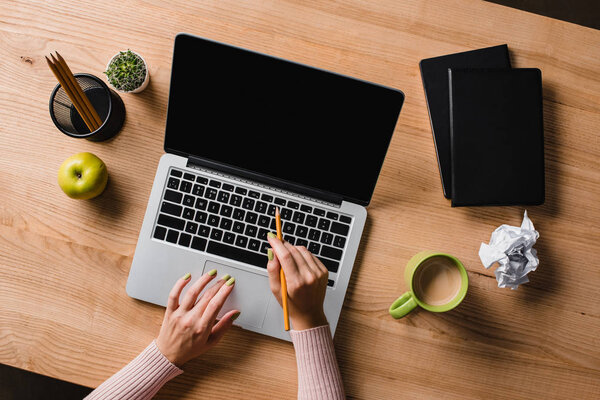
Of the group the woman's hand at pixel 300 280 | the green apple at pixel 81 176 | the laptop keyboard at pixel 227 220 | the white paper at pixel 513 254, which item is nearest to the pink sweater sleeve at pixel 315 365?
the woman's hand at pixel 300 280

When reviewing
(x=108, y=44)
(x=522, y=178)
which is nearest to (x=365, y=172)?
(x=522, y=178)

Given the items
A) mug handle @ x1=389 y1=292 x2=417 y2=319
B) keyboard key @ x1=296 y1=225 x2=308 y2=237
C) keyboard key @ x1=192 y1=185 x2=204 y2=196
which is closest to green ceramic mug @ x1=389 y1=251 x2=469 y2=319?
mug handle @ x1=389 y1=292 x2=417 y2=319

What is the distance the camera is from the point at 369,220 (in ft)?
2.81

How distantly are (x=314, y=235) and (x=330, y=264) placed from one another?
0.21 ft

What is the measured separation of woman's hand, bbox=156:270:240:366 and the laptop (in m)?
0.03

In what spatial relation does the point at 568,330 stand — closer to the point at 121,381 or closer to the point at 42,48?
the point at 121,381

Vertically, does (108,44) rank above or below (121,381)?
above

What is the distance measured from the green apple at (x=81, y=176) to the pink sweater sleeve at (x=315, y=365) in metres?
0.47

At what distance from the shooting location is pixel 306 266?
76 cm

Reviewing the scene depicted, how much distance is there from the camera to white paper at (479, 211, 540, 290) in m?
0.80

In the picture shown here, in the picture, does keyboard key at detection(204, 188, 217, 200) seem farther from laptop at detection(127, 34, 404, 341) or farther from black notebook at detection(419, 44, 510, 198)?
black notebook at detection(419, 44, 510, 198)

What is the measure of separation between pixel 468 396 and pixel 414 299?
258 mm

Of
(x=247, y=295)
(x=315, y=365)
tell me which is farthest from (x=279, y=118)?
(x=315, y=365)

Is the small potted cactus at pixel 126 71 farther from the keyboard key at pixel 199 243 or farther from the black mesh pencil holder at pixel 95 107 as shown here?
the keyboard key at pixel 199 243
